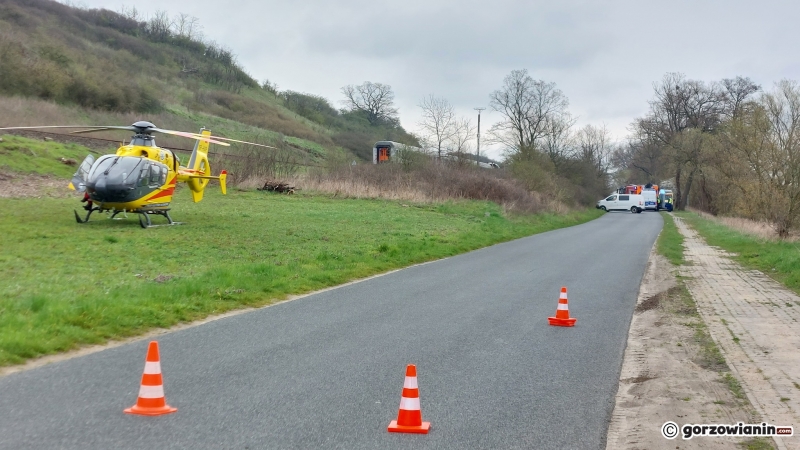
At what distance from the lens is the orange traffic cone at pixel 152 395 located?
5539 millimetres

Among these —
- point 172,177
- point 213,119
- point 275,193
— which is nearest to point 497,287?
point 172,177

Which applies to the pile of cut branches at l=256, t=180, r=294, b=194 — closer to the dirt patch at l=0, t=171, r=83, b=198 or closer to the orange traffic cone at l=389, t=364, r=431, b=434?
the dirt patch at l=0, t=171, r=83, b=198

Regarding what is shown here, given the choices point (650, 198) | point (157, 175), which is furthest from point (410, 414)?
point (650, 198)

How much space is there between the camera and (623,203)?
7400 centimetres

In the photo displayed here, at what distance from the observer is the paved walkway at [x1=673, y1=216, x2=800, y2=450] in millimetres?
6452

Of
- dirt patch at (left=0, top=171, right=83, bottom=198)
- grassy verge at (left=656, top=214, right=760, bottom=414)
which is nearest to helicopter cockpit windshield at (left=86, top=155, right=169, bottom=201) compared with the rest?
dirt patch at (left=0, top=171, right=83, bottom=198)

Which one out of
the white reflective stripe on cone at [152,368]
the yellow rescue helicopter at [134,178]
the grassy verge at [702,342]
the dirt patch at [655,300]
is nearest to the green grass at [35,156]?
the yellow rescue helicopter at [134,178]

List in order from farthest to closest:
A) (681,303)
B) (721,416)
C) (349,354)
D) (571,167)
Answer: (571,167) → (681,303) → (349,354) → (721,416)

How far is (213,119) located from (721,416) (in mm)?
69115

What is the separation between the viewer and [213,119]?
70.7m

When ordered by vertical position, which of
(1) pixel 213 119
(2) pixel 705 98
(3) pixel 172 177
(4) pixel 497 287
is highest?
(2) pixel 705 98

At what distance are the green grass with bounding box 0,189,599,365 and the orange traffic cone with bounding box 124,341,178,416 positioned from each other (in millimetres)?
2471

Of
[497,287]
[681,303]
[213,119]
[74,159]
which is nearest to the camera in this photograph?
[681,303]

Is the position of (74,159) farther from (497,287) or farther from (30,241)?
(497,287)
